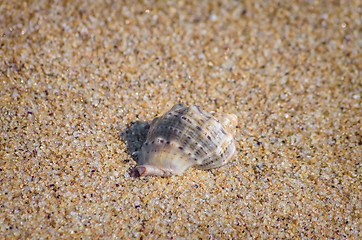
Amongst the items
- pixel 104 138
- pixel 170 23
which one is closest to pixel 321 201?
pixel 104 138

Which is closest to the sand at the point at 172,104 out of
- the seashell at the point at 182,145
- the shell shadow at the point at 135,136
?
the shell shadow at the point at 135,136

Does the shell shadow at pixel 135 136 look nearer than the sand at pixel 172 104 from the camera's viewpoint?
No

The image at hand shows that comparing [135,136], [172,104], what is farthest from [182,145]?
[172,104]

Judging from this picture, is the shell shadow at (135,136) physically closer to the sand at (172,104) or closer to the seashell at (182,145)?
the sand at (172,104)

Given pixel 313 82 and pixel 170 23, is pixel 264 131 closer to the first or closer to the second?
pixel 313 82

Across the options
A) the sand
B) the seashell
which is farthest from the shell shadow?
the seashell

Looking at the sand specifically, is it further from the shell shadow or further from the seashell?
the seashell
